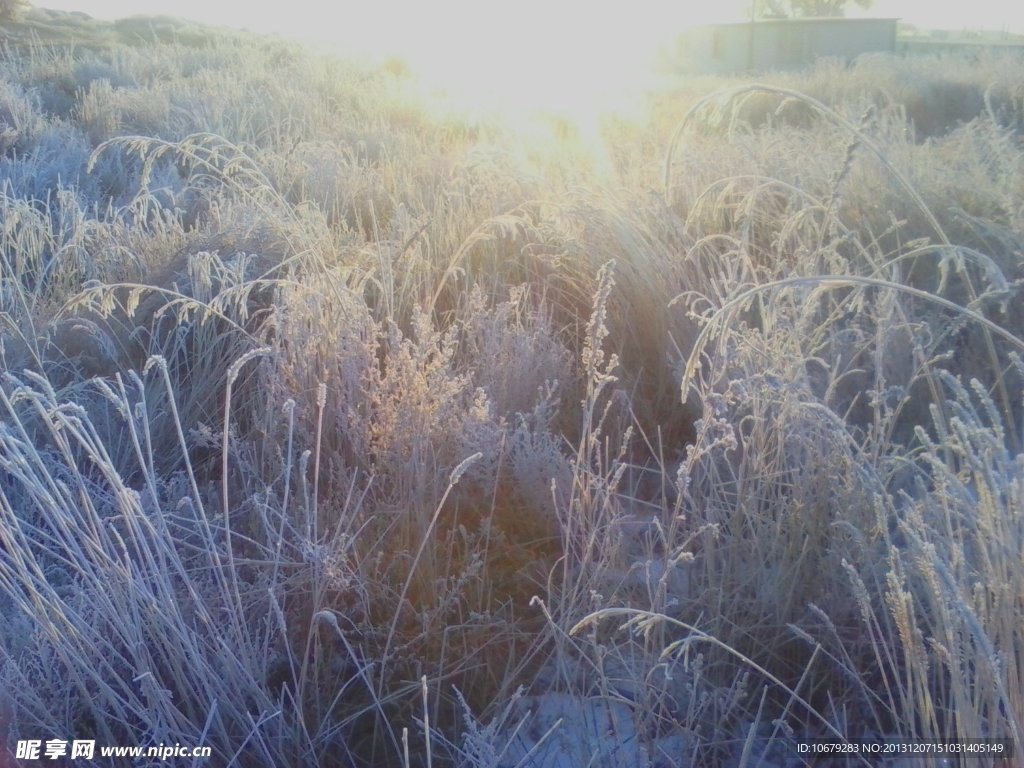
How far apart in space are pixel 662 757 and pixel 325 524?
0.91 metres

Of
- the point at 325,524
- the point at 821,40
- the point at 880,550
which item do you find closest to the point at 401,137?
the point at 325,524

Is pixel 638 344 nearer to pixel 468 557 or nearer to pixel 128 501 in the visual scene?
pixel 468 557

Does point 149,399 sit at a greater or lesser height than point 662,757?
greater

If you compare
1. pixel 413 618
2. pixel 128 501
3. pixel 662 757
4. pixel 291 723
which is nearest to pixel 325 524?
pixel 413 618

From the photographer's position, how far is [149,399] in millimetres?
2623

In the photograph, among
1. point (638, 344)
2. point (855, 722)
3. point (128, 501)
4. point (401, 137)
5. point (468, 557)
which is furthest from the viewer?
point (401, 137)

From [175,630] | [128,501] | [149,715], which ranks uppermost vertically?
[128,501]

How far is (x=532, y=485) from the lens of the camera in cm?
213

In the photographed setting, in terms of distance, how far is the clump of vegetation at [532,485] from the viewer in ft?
4.55

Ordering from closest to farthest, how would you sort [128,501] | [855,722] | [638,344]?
[128,501], [855,722], [638,344]

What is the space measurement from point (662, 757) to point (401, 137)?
5.48 m

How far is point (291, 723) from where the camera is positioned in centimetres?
157

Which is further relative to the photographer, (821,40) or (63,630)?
(821,40)

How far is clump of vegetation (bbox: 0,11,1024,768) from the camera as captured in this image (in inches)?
54.6
